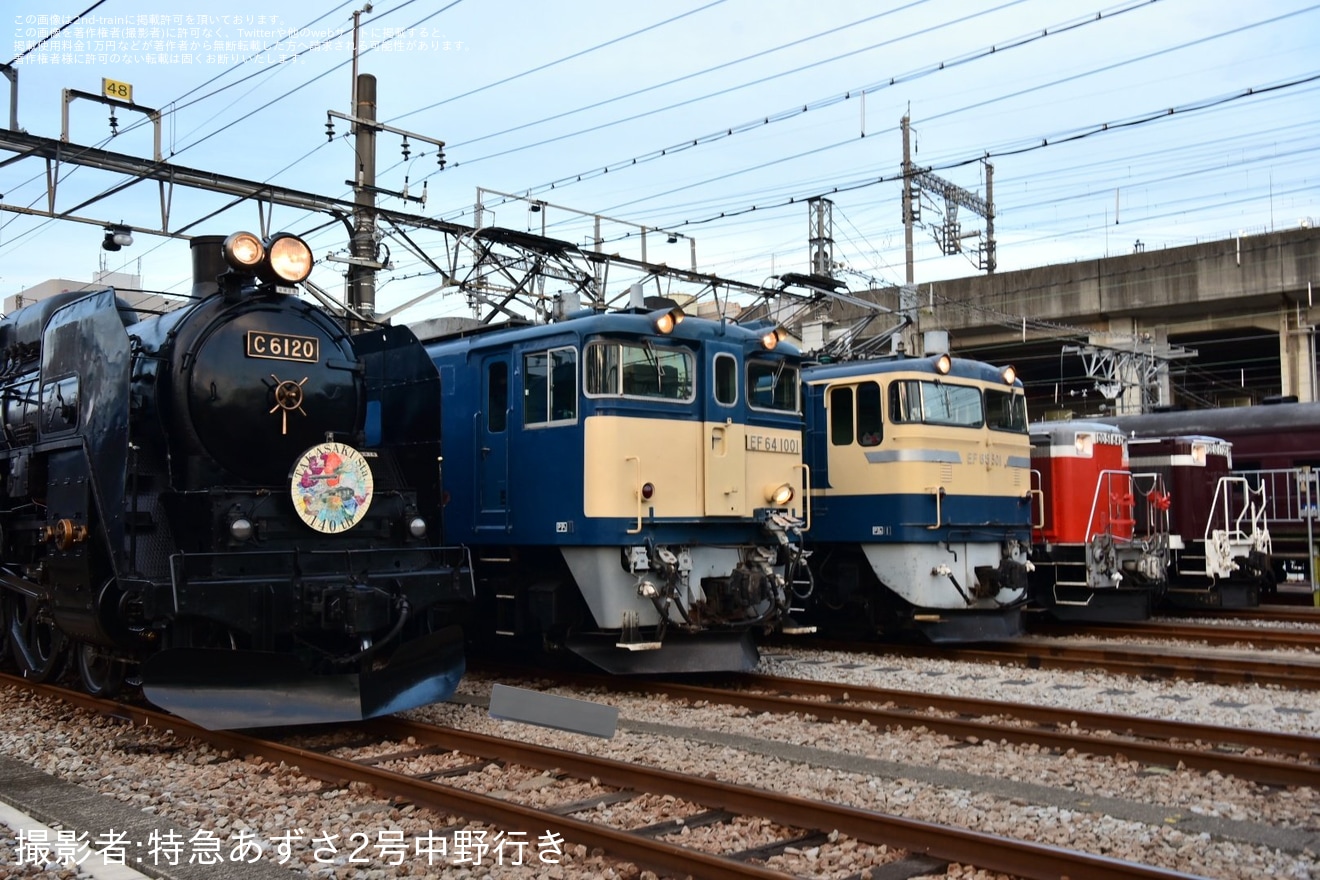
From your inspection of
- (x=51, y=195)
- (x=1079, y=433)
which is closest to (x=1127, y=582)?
(x=1079, y=433)

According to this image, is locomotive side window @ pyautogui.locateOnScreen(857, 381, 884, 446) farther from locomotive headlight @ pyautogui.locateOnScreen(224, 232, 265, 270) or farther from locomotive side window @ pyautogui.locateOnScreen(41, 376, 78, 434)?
locomotive side window @ pyautogui.locateOnScreen(41, 376, 78, 434)

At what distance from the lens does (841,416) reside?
516 inches

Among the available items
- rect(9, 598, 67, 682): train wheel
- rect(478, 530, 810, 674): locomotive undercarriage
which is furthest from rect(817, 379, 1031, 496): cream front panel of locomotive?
rect(9, 598, 67, 682): train wheel

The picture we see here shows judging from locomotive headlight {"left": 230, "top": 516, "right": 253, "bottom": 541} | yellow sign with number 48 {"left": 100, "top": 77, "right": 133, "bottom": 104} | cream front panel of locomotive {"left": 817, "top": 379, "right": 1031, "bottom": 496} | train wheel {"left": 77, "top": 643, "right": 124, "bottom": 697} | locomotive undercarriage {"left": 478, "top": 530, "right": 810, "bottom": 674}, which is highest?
yellow sign with number 48 {"left": 100, "top": 77, "right": 133, "bottom": 104}

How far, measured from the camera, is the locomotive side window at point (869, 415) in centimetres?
1263

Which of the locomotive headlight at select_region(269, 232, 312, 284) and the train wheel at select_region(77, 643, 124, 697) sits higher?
the locomotive headlight at select_region(269, 232, 312, 284)

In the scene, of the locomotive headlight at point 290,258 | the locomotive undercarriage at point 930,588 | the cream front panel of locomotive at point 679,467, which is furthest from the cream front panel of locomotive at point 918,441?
the locomotive headlight at point 290,258

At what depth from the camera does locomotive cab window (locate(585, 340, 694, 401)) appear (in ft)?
31.9

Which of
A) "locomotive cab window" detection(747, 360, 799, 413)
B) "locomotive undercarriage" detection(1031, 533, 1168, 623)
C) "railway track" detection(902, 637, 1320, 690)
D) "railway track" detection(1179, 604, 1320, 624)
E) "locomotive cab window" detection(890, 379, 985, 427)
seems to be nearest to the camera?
"railway track" detection(902, 637, 1320, 690)

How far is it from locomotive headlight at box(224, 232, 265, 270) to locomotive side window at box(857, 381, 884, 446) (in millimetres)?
6960

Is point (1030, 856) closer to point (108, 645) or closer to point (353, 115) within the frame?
point (108, 645)

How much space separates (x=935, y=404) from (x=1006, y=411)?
1375mm

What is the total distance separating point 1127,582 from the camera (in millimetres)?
15203

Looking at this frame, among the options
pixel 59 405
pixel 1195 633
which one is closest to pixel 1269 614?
pixel 1195 633
